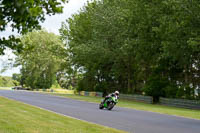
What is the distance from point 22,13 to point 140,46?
1426 inches

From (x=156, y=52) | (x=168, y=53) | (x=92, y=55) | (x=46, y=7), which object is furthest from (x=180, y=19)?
(x=46, y=7)

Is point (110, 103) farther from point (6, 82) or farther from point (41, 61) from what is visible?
point (6, 82)

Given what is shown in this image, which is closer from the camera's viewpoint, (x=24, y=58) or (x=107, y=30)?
(x=107, y=30)

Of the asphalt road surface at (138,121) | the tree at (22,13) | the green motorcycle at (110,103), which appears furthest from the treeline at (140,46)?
the tree at (22,13)

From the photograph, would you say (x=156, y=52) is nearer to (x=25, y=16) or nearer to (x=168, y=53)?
(x=168, y=53)

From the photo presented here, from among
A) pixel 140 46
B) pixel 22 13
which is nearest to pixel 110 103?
pixel 140 46

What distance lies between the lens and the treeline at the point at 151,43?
109 ft

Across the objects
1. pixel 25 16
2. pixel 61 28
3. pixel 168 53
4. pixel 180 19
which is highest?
pixel 61 28

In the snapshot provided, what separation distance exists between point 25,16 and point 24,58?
96.0 metres

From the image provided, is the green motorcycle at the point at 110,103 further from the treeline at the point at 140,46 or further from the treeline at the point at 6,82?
the treeline at the point at 6,82

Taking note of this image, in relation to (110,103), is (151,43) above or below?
above

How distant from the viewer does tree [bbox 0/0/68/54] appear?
178 inches

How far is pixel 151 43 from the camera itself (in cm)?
3991

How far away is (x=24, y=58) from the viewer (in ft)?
324
